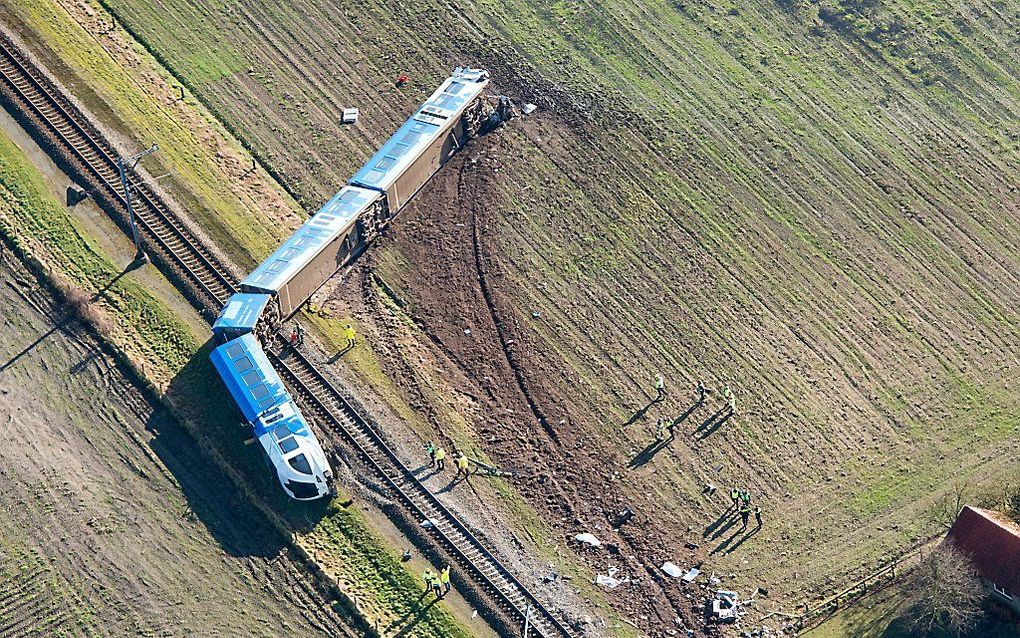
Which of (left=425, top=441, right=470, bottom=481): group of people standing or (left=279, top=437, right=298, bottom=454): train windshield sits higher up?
(left=425, top=441, right=470, bottom=481): group of people standing

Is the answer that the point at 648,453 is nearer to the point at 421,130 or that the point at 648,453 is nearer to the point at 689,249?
the point at 689,249

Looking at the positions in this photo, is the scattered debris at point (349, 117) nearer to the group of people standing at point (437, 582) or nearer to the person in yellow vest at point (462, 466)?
the person in yellow vest at point (462, 466)

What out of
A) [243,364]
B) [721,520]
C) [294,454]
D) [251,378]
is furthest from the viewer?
[243,364]

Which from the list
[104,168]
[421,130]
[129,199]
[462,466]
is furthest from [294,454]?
[104,168]

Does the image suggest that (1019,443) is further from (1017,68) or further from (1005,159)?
(1017,68)

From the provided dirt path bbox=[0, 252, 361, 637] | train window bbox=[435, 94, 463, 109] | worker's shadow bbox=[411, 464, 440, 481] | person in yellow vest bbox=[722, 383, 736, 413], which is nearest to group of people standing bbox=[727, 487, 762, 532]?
person in yellow vest bbox=[722, 383, 736, 413]

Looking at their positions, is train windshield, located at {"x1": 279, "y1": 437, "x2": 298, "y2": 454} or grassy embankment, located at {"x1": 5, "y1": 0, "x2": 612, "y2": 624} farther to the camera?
grassy embankment, located at {"x1": 5, "y1": 0, "x2": 612, "y2": 624}

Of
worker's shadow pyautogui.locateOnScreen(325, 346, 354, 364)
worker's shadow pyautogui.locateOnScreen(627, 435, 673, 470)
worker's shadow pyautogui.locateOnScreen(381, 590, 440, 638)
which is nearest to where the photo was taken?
worker's shadow pyautogui.locateOnScreen(381, 590, 440, 638)

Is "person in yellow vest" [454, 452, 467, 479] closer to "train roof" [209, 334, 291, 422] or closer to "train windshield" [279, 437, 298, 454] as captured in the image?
"train windshield" [279, 437, 298, 454]
